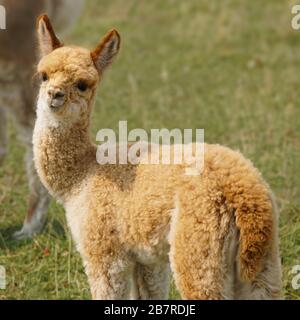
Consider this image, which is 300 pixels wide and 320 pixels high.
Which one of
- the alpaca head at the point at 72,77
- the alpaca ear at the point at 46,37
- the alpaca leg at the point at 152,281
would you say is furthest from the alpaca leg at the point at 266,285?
the alpaca ear at the point at 46,37

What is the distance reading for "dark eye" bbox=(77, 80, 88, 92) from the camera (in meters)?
3.90

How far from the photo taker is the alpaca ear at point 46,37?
4152 millimetres

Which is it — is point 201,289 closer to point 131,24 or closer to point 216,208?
point 216,208

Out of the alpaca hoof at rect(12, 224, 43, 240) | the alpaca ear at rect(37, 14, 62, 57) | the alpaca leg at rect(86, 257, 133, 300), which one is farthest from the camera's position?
the alpaca hoof at rect(12, 224, 43, 240)

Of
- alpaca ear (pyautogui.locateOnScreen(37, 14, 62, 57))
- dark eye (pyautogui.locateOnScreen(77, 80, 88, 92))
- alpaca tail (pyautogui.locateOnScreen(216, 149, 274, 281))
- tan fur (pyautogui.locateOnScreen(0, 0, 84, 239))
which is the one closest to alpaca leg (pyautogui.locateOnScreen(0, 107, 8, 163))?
tan fur (pyautogui.locateOnScreen(0, 0, 84, 239))

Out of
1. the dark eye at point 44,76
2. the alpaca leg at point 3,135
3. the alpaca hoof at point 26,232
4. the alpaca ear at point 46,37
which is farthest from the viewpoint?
the alpaca leg at point 3,135

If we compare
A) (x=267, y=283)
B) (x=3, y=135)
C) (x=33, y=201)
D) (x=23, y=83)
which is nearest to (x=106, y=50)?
(x=267, y=283)

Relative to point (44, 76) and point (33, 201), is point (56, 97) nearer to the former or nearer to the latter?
point (44, 76)

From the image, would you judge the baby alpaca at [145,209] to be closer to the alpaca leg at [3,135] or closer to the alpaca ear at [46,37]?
the alpaca ear at [46,37]

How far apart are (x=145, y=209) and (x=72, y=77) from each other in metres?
0.67

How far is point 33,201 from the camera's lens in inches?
228

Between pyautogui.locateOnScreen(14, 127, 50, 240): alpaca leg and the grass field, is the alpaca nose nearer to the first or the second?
the grass field
